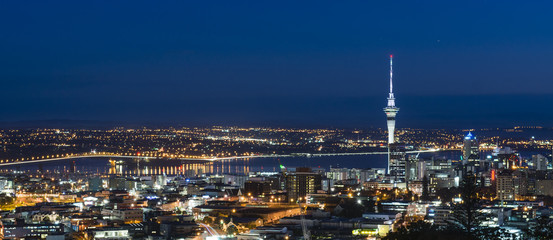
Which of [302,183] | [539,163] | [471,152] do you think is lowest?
[302,183]

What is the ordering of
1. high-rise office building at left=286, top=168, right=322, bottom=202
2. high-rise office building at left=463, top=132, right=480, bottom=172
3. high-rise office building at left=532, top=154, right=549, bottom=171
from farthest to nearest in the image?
high-rise office building at left=463, top=132, right=480, bottom=172
high-rise office building at left=532, top=154, right=549, bottom=171
high-rise office building at left=286, top=168, right=322, bottom=202

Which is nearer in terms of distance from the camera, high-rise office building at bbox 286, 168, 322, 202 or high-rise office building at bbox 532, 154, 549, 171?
high-rise office building at bbox 286, 168, 322, 202

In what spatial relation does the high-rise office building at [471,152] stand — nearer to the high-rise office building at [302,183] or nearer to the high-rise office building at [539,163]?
the high-rise office building at [539,163]

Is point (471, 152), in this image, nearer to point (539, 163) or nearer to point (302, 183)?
point (539, 163)

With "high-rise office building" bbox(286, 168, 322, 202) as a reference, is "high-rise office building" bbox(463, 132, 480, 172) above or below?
above

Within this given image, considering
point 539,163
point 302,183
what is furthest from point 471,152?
point 302,183

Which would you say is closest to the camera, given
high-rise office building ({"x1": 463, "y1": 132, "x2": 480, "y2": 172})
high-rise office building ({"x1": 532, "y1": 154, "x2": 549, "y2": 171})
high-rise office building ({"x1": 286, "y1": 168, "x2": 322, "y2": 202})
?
high-rise office building ({"x1": 286, "y1": 168, "x2": 322, "y2": 202})

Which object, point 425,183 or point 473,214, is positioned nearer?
point 473,214

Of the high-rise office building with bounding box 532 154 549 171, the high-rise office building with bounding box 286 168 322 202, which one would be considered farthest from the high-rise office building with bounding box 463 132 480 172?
the high-rise office building with bounding box 286 168 322 202

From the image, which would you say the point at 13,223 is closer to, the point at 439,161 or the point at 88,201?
the point at 88,201

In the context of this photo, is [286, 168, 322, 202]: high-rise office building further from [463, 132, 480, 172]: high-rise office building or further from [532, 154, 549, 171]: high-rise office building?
[463, 132, 480, 172]: high-rise office building

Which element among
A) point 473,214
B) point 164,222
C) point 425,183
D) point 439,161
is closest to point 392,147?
point 439,161
